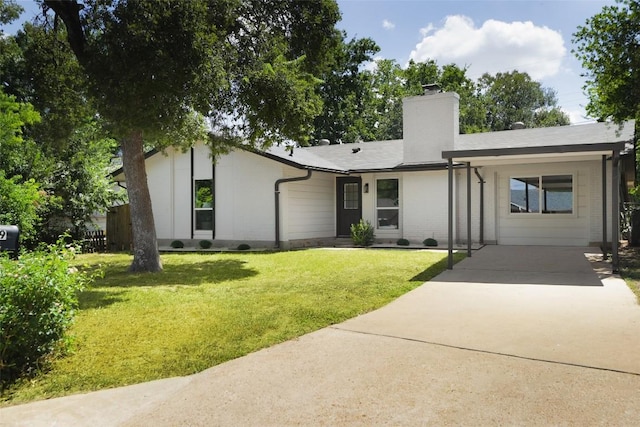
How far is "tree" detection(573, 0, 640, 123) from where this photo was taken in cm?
1173

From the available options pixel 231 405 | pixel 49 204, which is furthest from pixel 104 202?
pixel 231 405

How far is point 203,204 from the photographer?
17.5 m

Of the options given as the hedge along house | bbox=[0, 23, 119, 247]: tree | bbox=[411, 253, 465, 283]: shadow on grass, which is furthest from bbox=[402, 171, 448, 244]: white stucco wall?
bbox=[0, 23, 119, 247]: tree

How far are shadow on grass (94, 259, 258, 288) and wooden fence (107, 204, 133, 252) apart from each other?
5.50m

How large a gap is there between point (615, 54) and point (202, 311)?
1140 centimetres

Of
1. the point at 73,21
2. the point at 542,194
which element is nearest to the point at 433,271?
the point at 542,194

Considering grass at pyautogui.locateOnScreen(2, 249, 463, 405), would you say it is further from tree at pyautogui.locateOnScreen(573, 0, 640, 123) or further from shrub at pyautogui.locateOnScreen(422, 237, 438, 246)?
tree at pyautogui.locateOnScreen(573, 0, 640, 123)

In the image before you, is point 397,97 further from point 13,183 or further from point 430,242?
point 13,183

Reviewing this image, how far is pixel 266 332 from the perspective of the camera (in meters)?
5.51

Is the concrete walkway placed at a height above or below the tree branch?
below

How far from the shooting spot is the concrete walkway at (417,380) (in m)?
3.43

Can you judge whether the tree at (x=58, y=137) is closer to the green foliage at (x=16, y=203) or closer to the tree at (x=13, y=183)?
the tree at (x=13, y=183)

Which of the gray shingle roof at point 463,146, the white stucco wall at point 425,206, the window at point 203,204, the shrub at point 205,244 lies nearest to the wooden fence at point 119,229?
the window at point 203,204

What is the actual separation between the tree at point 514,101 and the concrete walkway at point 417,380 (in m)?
42.2
